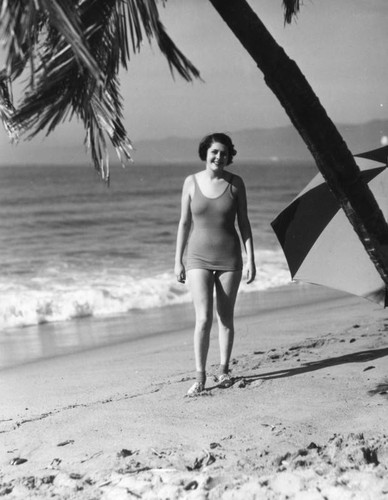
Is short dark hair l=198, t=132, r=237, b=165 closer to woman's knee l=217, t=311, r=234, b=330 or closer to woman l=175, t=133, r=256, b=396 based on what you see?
woman l=175, t=133, r=256, b=396

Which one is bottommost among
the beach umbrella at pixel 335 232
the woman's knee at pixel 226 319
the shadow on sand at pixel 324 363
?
the shadow on sand at pixel 324 363

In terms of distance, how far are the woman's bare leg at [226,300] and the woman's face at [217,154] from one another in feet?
2.44

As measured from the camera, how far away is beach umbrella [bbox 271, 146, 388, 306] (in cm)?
547

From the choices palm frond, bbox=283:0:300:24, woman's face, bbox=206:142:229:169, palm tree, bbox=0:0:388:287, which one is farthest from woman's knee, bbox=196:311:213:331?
palm frond, bbox=283:0:300:24

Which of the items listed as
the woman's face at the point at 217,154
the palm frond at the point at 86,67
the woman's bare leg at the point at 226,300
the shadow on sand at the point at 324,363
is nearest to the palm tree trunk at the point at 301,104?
the palm frond at the point at 86,67

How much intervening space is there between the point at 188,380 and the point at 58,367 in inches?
61.1

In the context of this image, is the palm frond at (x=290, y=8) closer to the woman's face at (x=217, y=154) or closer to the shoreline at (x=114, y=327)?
the woman's face at (x=217, y=154)

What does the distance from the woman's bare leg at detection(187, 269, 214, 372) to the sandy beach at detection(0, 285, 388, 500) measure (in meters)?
0.30

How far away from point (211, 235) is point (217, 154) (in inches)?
21.5

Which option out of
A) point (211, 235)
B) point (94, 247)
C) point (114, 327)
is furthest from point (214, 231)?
point (94, 247)

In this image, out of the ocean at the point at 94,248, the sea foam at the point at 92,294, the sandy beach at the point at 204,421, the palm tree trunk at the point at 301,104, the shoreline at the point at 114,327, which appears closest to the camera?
the sandy beach at the point at 204,421

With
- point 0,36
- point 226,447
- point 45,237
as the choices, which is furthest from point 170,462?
point 45,237

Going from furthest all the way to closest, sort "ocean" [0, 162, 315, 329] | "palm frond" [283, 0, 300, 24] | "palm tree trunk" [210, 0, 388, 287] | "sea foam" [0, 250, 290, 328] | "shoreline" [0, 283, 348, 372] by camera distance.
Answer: "ocean" [0, 162, 315, 329] < "sea foam" [0, 250, 290, 328] < "shoreline" [0, 283, 348, 372] < "palm frond" [283, 0, 300, 24] < "palm tree trunk" [210, 0, 388, 287]

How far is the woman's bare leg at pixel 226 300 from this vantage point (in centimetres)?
539
